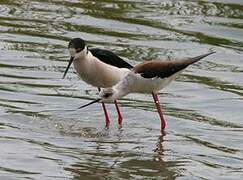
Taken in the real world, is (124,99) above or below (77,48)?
below

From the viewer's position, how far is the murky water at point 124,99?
9586 millimetres

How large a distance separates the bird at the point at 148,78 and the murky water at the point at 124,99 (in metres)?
0.40

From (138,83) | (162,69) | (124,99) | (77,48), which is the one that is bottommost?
(124,99)

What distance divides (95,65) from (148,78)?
3.25ft

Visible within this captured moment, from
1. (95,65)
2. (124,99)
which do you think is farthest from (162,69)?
(124,99)

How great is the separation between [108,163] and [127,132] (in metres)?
1.73

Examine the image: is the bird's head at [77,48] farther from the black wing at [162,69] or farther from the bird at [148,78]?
the black wing at [162,69]

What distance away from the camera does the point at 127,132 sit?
11.3m

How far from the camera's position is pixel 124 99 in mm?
13172

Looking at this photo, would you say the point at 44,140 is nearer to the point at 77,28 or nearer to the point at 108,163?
the point at 108,163

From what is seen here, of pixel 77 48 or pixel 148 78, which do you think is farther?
pixel 77 48

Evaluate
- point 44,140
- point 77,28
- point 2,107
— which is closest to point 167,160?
point 44,140

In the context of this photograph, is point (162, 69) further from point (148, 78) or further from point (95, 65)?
point (95, 65)

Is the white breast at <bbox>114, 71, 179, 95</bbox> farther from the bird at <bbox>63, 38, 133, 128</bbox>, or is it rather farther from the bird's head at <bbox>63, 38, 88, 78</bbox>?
the bird's head at <bbox>63, 38, 88, 78</bbox>
